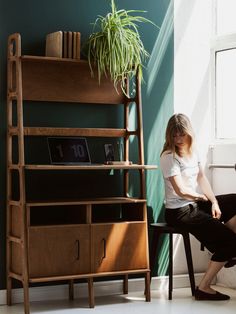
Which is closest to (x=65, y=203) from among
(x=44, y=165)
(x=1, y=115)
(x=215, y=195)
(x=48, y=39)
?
(x=44, y=165)

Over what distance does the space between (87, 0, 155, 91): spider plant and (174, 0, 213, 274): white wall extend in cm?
67

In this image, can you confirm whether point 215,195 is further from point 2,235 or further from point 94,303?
point 2,235

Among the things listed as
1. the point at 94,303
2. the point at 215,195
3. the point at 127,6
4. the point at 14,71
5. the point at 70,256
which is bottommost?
the point at 94,303

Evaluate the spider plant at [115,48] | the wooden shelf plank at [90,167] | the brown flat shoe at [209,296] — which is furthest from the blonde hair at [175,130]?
the brown flat shoe at [209,296]

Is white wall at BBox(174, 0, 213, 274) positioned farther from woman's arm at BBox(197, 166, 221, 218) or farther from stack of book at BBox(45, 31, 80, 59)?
stack of book at BBox(45, 31, 80, 59)

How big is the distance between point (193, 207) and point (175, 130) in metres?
0.62

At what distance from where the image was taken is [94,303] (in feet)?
17.5

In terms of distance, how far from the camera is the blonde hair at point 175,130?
5434mm

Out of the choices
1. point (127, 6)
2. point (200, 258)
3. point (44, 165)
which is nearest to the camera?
Answer: point (44, 165)

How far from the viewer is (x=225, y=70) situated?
20.3ft

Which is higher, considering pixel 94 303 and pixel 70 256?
pixel 70 256

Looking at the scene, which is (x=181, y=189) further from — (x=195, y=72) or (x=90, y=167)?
(x=195, y=72)

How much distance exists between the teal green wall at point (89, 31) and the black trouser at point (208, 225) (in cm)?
46

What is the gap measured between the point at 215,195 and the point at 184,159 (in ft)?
2.41
